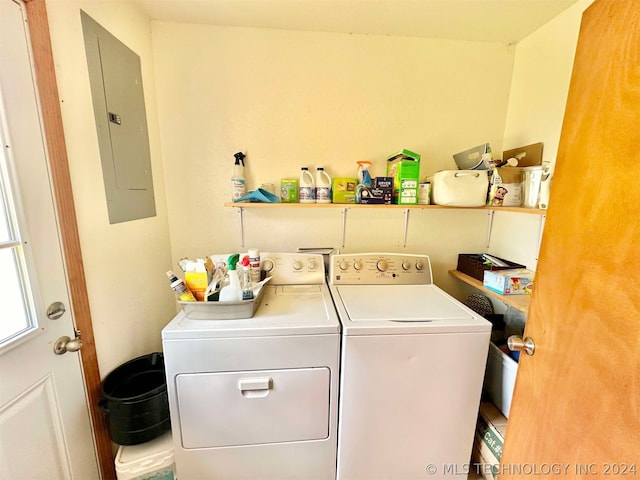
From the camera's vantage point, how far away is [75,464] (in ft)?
3.51

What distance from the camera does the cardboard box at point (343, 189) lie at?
1.68m

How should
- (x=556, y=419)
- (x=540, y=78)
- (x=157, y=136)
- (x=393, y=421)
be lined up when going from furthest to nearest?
1. (x=157, y=136)
2. (x=540, y=78)
3. (x=393, y=421)
4. (x=556, y=419)

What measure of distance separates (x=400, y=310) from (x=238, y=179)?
4.02 ft

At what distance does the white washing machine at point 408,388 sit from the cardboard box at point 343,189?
676mm

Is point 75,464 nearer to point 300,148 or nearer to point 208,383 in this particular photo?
point 208,383

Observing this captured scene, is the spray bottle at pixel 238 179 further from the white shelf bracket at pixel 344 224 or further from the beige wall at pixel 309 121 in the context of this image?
the white shelf bracket at pixel 344 224

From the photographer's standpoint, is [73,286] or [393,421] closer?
[73,286]

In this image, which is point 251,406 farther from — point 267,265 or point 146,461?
point 267,265

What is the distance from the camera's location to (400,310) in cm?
133

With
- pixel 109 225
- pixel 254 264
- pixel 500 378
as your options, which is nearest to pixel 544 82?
pixel 500 378


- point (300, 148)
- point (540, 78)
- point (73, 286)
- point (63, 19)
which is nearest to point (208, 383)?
point (73, 286)

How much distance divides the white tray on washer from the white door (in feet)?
1.45

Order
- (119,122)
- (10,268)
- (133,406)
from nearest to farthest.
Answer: (10,268), (133,406), (119,122)

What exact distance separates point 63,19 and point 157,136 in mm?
666
